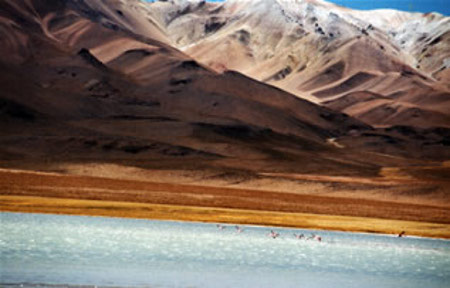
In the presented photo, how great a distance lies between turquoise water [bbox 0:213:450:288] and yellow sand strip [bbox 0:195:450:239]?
4347mm

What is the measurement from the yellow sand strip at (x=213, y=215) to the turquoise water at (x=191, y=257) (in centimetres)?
435

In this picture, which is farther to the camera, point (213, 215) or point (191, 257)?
point (213, 215)

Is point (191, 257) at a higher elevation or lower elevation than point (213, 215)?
lower

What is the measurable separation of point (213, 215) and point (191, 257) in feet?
74.9

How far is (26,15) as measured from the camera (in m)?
191

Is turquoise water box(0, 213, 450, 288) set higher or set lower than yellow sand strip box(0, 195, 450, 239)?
lower

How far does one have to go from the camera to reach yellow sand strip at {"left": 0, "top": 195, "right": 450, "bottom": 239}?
50.9 m

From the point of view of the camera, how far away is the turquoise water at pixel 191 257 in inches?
1051

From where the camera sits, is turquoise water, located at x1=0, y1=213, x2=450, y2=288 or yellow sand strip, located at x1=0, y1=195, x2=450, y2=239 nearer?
turquoise water, located at x1=0, y1=213, x2=450, y2=288

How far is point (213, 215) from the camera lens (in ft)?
182

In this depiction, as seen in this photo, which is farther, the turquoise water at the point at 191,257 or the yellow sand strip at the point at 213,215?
the yellow sand strip at the point at 213,215

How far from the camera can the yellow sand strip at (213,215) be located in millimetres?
50938

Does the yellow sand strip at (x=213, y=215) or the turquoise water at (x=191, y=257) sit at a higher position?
the yellow sand strip at (x=213, y=215)

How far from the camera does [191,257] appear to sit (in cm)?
3256
